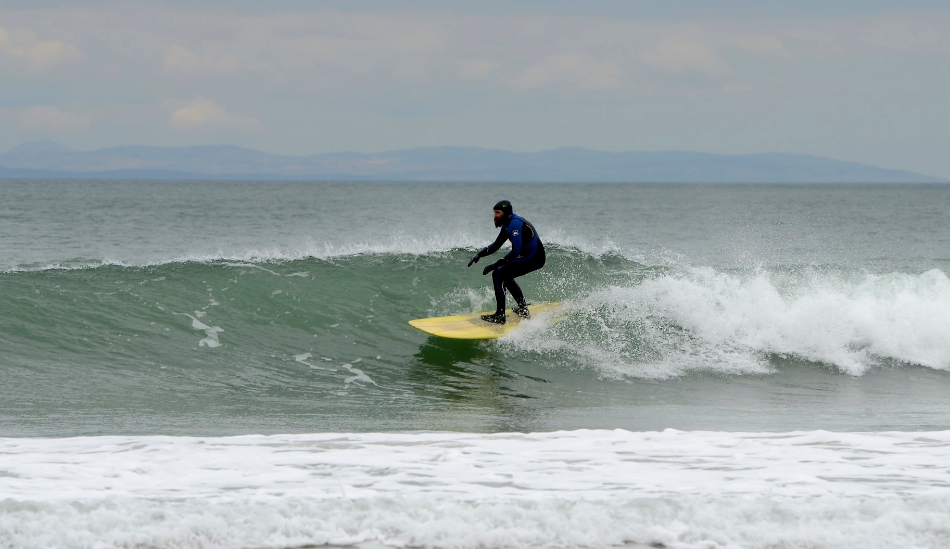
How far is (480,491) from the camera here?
4988 mm

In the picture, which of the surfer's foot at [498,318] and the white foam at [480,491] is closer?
the white foam at [480,491]

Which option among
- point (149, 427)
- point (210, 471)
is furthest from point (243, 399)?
point (210, 471)

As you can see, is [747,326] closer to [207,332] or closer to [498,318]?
[498,318]

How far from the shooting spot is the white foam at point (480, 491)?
170 inches

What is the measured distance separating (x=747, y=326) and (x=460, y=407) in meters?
4.85

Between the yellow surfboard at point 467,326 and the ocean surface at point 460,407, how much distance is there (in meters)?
0.21

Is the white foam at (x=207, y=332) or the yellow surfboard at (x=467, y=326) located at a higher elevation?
the yellow surfboard at (x=467, y=326)

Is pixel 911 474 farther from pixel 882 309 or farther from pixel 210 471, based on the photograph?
pixel 882 309

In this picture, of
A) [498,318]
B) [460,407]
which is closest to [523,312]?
[498,318]

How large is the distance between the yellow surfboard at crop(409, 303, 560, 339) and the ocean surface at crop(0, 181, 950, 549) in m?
0.21

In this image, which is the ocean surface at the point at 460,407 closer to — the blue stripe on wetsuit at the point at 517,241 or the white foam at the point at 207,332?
the white foam at the point at 207,332

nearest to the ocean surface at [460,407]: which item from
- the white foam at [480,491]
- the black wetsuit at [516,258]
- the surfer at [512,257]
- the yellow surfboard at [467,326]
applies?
the white foam at [480,491]

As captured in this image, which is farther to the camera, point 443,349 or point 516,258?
point 443,349

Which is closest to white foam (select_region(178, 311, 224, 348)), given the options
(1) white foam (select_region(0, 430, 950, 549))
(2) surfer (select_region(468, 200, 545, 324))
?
(2) surfer (select_region(468, 200, 545, 324))
